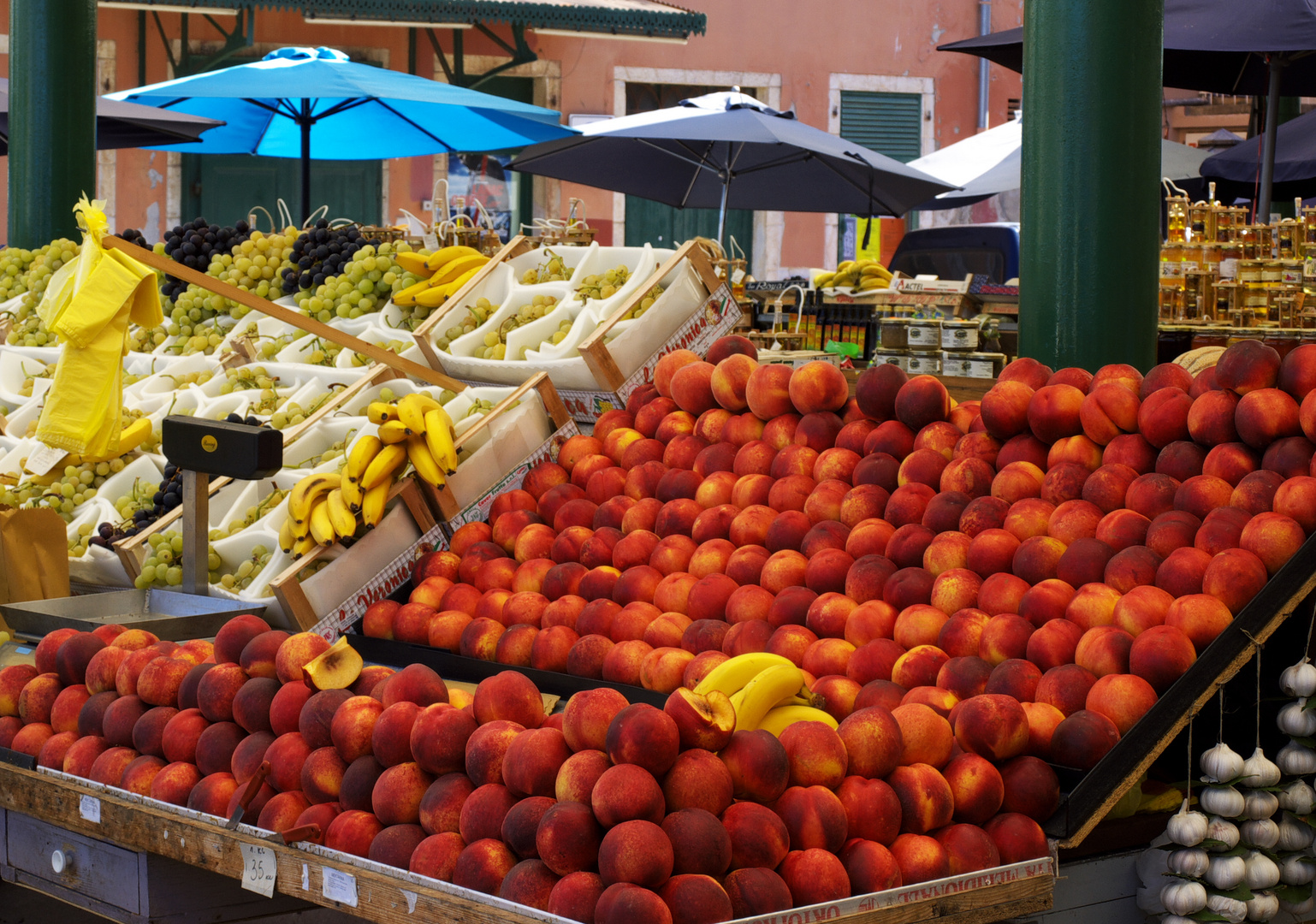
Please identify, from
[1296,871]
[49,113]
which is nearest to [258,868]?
[1296,871]

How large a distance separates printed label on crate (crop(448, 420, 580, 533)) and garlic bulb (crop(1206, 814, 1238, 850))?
1970 mm

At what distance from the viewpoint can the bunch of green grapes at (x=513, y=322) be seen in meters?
4.17

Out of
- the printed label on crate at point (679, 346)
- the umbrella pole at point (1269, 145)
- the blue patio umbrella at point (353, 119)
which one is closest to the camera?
the printed label on crate at point (679, 346)

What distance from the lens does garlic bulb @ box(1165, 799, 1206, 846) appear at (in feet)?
6.89

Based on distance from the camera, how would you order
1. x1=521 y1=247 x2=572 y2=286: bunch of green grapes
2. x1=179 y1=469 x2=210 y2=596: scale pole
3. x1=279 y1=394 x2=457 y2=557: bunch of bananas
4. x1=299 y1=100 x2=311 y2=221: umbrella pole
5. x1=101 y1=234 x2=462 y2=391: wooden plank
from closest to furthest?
x1=179 y1=469 x2=210 y2=596: scale pole → x1=279 y1=394 x2=457 y2=557: bunch of bananas → x1=101 y1=234 x2=462 y2=391: wooden plank → x1=521 y1=247 x2=572 y2=286: bunch of green grapes → x1=299 y1=100 x2=311 y2=221: umbrella pole

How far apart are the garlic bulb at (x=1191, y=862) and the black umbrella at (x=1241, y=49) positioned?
128 inches

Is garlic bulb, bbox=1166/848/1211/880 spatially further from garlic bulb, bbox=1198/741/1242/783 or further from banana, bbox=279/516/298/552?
banana, bbox=279/516/298/552

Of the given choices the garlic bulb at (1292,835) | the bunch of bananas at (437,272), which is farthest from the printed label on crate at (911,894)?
the bunch of bananas at (437,272)

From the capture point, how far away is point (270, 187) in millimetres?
12367

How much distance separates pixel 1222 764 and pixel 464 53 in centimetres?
1146

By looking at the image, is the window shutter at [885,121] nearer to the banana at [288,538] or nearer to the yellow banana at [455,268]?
the yellow banana at [455,268]

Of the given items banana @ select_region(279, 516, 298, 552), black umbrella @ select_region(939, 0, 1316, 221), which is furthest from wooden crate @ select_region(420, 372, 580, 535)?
black umbrella @ select_region(939, 0, 1316, 221)

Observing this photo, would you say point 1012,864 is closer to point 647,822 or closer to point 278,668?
point 647,822

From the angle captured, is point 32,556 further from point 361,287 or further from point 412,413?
point 361,287
